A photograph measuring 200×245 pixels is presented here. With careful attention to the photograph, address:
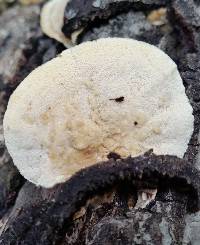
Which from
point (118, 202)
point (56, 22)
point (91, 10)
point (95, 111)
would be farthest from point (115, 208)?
point (56, 22)

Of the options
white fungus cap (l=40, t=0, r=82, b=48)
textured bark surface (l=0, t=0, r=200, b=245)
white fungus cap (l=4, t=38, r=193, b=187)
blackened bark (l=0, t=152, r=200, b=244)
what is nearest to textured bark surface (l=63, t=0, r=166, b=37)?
white fungus cap (l=40, t=0, r=82, b=48)

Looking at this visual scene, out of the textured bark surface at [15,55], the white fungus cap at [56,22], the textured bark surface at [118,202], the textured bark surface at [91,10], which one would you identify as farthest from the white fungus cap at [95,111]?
the white fungus cap at [56,22]

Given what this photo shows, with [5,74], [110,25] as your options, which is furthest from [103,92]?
[5,74]

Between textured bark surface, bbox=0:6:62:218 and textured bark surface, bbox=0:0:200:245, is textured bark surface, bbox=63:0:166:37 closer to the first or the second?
textured bark surface, bbox=0:6:62:218

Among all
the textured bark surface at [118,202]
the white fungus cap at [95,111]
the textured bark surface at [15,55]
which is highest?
the white fungus cap at [95,111]

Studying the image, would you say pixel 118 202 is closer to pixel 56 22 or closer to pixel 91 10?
pixel 91 10

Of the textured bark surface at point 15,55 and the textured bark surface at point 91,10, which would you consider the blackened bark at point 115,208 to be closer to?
the textured bark surface at point 15,55

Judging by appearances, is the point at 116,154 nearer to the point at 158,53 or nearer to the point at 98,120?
the point at 98,120
